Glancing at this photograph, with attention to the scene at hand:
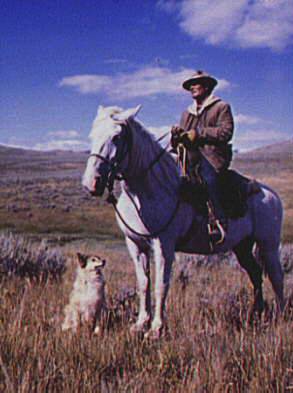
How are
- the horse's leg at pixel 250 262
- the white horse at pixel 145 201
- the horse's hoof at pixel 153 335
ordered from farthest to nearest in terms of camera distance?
the horse's leg at pixel 250 262, the horse's hoof at pixel 153 335, the white horse at pixel 145 201

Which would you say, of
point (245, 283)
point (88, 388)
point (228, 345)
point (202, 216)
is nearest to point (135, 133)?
point (202, 216)

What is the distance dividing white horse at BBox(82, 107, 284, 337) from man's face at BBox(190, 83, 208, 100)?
84 centimetres

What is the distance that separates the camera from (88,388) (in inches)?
119

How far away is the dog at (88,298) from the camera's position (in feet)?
15.0

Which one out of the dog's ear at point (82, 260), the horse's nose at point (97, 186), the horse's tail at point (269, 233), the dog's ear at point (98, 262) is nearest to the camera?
the horse's nose at point (97, 186)

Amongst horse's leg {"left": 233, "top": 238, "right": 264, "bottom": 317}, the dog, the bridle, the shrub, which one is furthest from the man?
the shrub

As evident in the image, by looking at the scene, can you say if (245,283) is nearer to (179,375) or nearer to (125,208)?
(125,208)

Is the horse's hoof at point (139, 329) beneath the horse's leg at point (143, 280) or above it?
beneath

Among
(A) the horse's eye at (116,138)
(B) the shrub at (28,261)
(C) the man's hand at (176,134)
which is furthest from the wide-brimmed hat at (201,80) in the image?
(B) the shrub at (28,261)

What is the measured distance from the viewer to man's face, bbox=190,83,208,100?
212 inches

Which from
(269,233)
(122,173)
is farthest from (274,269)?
(122,173)

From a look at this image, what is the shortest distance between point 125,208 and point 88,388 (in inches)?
83.6

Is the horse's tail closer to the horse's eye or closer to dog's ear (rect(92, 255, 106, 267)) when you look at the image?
dog's ear (rect(92, 255, 106, 267))

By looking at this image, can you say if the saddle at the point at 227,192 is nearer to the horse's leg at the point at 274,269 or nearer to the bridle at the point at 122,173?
the bridle at the point at 122,173
